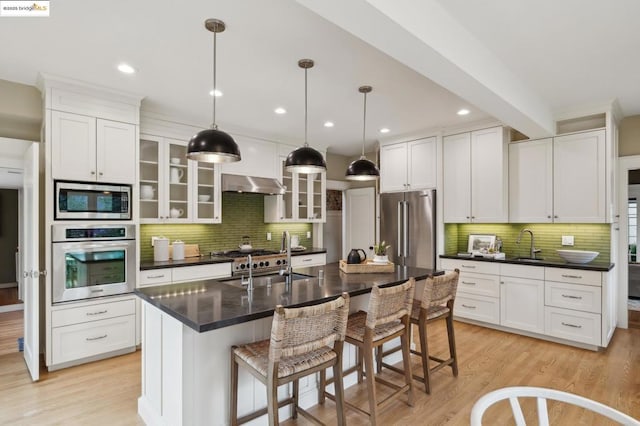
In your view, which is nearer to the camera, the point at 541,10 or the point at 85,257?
the point at 541,10

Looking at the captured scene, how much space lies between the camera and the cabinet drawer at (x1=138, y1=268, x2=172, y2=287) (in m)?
3.71

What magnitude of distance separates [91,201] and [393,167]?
405 cm

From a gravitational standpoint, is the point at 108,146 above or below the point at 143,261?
above

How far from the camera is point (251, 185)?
482cm

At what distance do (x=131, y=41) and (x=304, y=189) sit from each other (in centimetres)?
351

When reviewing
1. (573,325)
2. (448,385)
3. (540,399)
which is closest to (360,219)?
(573,325)

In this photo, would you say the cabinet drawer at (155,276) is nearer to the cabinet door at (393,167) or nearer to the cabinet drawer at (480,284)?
the cabinet door at (393,167)

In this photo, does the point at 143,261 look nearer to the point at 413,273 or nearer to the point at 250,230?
the point at 250,230

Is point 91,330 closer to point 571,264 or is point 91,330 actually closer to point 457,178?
point 457,178

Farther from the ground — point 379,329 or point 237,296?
point 237,296

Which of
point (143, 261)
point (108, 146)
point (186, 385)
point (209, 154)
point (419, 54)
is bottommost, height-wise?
point (186, 385)

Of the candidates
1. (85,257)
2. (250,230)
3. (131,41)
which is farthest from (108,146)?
(250,230)

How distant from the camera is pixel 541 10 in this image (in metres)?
2.18

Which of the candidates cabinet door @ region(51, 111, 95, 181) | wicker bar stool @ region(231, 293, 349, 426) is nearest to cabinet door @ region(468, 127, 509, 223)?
wicker bar stool @ region(231, 293, 349, 426)
